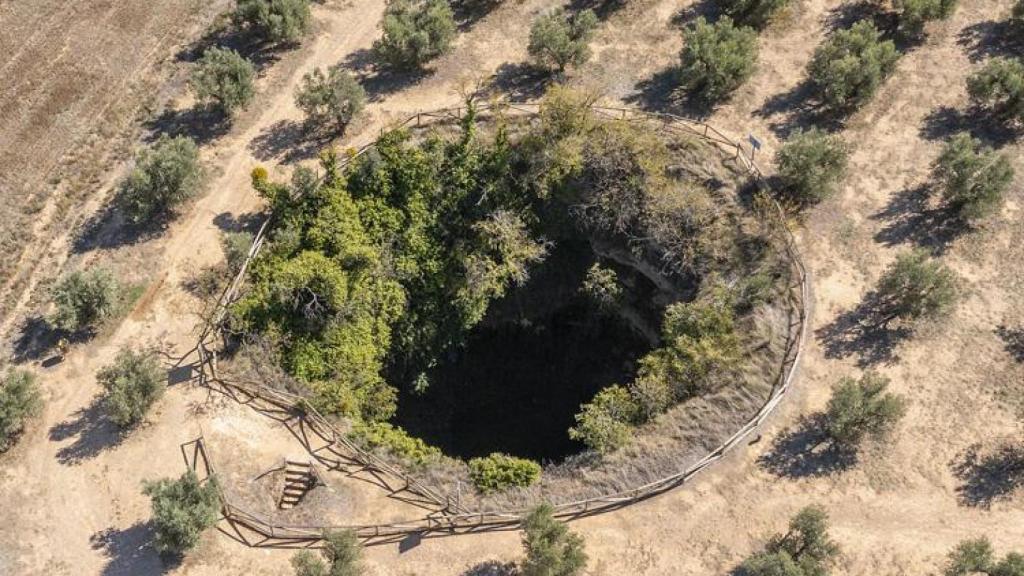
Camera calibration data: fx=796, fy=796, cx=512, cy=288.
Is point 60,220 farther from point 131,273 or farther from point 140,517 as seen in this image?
point 140,517

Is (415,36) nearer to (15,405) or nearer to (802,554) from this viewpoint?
(15,405)

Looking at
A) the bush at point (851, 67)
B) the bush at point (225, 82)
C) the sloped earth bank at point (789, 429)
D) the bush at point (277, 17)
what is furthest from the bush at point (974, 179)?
the bush at point (225, 82)

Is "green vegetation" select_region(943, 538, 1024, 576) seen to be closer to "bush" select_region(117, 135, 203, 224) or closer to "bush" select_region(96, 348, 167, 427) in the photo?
"bush" select_region(96, 348, 167, 427)

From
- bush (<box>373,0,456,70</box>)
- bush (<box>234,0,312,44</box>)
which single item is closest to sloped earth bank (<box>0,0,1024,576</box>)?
bush (<box>373,0,456,70</box>)

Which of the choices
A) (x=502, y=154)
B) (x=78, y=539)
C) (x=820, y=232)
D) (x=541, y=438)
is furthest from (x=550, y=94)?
(x=78, y=539)

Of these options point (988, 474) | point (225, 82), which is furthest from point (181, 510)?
point (988, 474)

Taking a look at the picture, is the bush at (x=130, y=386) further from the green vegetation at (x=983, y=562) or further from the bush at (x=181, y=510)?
the green vegetation at (x=983, y=562)
